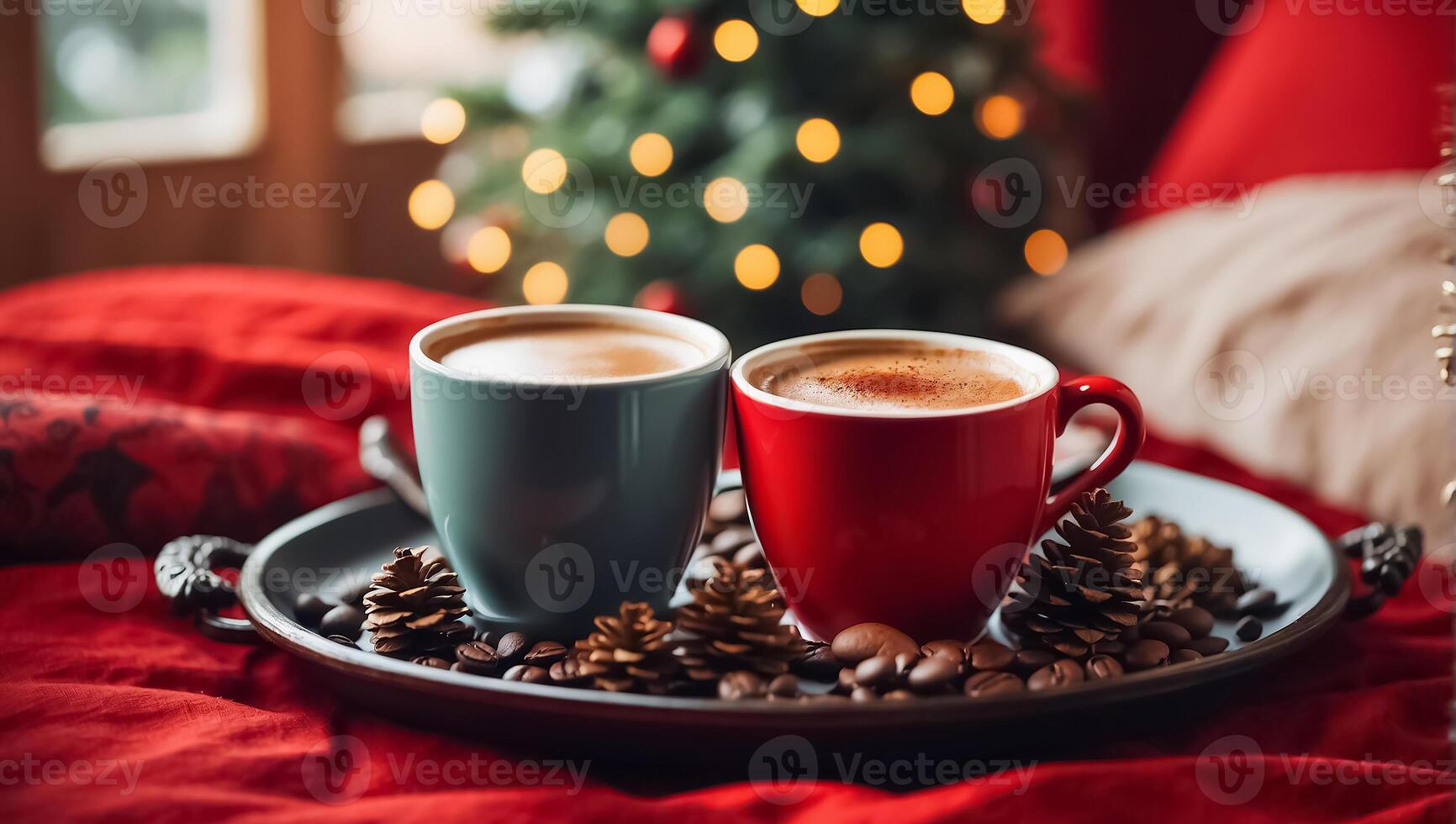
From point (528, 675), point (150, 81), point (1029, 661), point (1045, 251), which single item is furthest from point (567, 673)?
point (150, 81)

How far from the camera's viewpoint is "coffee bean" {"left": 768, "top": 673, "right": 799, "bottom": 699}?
0.57 meters

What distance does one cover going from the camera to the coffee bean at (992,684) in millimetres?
562

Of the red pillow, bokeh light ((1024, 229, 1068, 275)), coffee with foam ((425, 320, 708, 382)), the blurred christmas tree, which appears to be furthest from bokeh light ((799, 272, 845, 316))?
coffee with foam ((425, 320, 708, 382))

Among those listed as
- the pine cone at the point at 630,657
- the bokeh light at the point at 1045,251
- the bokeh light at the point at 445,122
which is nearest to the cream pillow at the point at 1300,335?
the bokeh light at the point at 1045,251

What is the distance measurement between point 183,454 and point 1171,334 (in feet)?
3.69

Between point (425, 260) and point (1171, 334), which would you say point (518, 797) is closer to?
point (1171, 334)

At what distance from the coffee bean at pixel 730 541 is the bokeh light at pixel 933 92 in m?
1.06

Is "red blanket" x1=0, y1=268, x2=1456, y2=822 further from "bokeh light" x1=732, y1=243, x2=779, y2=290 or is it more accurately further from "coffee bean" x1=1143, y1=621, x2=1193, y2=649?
"bokeh light" x1=732, y1=243, x2=779, y2=290

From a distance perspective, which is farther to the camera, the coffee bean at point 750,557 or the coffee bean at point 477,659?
the coffee bean at point 750,557

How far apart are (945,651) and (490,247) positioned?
5.21 ft

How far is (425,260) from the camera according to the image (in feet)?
10.0

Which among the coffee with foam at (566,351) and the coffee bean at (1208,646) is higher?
the coffee with foam at (566,351)

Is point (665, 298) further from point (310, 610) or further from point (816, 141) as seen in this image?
point (310, 610)

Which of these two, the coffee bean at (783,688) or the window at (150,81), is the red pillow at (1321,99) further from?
the window at (150,81)
